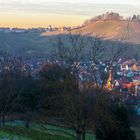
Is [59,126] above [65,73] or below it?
below

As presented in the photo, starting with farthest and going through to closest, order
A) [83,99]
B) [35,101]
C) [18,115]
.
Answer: [18,115]
[35,101]
[83,99]

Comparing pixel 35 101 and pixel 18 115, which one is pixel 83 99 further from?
pixel 18 115

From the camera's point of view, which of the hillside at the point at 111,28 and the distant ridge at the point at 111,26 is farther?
the distant ridge at the point at 111,26

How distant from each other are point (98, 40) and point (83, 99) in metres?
1.87

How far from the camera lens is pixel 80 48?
45.4 ft

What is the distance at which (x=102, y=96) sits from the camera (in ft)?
45.4

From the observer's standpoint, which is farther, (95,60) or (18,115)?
(18,115)

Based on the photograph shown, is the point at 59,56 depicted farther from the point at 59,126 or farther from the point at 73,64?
the point at 59,126

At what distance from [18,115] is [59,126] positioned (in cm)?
519

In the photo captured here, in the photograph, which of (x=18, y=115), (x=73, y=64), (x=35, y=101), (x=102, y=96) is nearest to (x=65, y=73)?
(x=73, y=64)

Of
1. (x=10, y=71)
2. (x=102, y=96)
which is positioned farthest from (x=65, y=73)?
(x=10, y=71)

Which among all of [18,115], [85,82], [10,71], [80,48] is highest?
[80,48]

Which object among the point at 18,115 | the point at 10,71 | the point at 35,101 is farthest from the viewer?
the point at 18,115

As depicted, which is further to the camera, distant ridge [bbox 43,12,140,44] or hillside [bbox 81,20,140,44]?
distant ridge [bbox 43,12,140,44]
